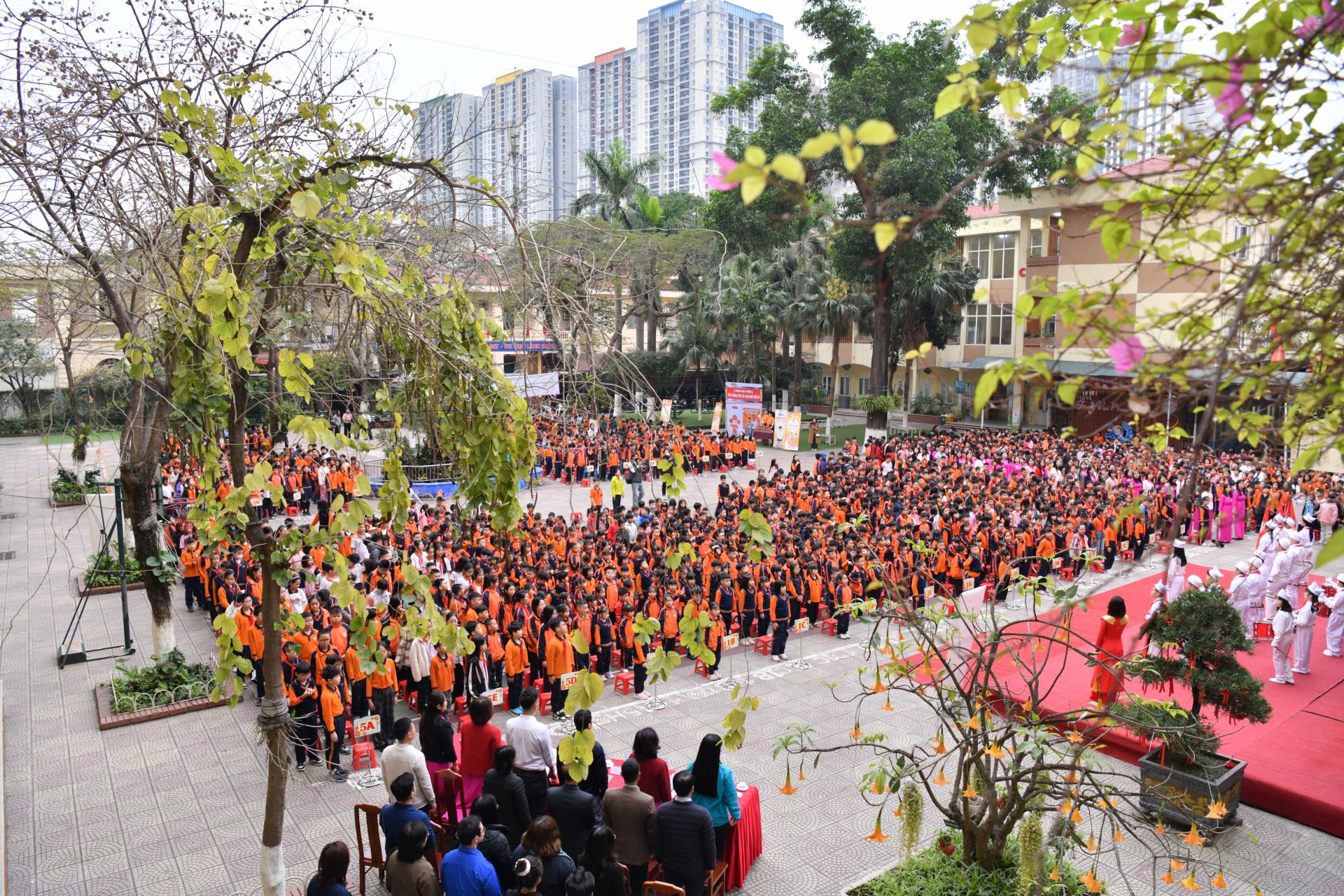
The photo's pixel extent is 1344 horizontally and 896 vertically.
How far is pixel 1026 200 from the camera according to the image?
3219 cm

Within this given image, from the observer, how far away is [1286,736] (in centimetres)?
865

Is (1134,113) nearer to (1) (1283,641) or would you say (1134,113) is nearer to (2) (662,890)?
(2) (662,890)

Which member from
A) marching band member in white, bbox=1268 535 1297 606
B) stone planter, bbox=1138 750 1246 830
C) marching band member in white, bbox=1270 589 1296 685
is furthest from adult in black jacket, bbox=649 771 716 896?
marching band member in white, bbox=1268 535 1297 606

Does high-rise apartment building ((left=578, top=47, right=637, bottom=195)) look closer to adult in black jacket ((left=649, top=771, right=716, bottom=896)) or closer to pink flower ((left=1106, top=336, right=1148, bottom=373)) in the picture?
adult in black jacket ((left=649, top=771, right=716, bottom=896))

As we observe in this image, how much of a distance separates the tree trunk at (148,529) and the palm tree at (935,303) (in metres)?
28.0

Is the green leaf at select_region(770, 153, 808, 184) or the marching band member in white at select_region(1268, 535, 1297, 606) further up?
the green leaf at select_region(770, 153, 808, 184)

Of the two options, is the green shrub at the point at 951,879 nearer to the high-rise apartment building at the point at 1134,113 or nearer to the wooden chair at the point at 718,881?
the wooden chair at the point at 718,881

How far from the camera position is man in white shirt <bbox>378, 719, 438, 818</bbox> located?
19.2 ft

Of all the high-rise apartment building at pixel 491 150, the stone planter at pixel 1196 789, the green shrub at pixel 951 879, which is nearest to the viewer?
the green shrub at pixel 951 879

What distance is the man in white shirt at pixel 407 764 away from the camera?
5.86 m

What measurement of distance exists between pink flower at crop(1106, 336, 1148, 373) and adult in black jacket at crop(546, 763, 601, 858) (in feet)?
13.5

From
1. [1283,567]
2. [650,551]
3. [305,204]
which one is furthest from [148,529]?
[1283,567]

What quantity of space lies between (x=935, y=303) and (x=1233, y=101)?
111 ft

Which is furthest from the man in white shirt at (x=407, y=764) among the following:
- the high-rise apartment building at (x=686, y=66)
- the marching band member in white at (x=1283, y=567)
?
the high-rise apartment building at (x=686, y=66)
